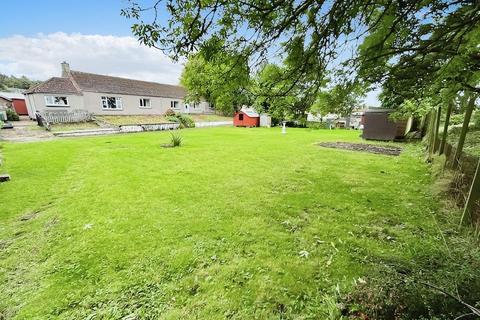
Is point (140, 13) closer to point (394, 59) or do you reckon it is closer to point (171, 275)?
point (171, 275)

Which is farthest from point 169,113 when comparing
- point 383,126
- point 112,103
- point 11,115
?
point 383,126

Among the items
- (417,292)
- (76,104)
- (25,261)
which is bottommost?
(25,261)

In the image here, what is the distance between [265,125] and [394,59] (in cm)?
2852

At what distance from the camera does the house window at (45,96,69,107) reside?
23156mm

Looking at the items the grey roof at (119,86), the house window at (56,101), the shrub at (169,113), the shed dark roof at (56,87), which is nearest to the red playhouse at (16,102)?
the grey roof at (119,86)

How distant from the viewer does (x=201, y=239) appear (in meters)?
3.97

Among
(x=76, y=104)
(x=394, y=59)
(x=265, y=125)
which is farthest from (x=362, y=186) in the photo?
(x=76, y=104)

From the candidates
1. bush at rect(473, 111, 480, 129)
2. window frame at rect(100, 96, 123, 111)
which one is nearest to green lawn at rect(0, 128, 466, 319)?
bush at rect(473, 111, 480, 129)

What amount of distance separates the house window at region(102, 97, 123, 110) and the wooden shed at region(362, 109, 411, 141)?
26.8m

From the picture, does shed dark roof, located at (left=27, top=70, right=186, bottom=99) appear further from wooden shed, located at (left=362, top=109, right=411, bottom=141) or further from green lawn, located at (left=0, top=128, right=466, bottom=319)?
green lawn, located at (left=0, top=128, right=466, bottom=319)

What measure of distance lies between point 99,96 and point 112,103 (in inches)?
67.4

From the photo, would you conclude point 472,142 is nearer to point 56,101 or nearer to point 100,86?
point 56,101

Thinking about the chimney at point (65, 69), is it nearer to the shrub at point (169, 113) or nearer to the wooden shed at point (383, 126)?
the shrub at point (169, 113)

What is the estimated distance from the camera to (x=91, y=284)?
300 centimetres
